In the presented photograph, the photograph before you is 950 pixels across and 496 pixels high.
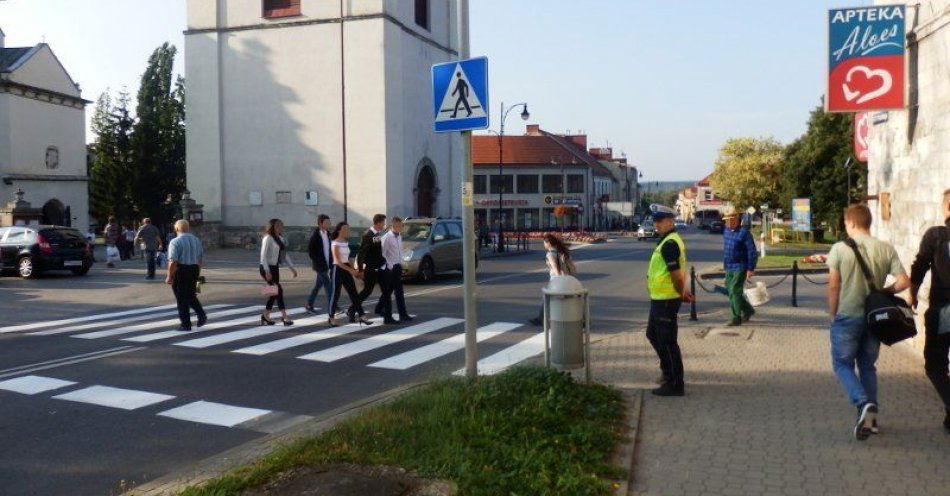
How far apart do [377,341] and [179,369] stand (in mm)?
2853

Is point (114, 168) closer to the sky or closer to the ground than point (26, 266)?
closer to the sky

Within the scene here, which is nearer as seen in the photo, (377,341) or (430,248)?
(377,341)

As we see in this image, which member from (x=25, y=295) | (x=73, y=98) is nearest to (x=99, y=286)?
(x=25, y=295)

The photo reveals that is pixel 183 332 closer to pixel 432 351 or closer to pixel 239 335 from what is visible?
pixel 239 335

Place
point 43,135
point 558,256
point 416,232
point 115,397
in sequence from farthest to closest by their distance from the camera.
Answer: point 43,135 < point 416,232 < point 558,256 < point 115,397

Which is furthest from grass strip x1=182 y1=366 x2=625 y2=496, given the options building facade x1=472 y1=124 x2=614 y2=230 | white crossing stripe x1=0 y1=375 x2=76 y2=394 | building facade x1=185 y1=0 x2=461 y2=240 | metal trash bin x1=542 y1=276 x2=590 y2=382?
building facade x1=472 y1=124 x2=614 y2=230

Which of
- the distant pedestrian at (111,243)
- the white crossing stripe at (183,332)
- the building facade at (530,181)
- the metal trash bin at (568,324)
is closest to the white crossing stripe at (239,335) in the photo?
the white crossing stripe at (183,332)

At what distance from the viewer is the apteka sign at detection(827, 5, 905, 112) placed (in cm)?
954

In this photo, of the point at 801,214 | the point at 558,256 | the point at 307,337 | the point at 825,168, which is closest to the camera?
the point at 558,256

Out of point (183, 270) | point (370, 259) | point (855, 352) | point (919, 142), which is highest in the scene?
point (919, 142)

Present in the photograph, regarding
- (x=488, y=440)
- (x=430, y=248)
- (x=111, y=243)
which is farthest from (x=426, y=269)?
(x=488, y=440)

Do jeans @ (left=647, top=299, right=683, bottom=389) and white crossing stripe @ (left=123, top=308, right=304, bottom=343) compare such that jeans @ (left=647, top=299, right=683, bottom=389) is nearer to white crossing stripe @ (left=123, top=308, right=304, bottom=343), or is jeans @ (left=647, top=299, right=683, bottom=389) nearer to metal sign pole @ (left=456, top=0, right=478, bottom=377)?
metal sign pole @ (left=456, top=0, right=478, bottom=377)

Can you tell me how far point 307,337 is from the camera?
1212 cm

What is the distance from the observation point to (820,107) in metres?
51.6
